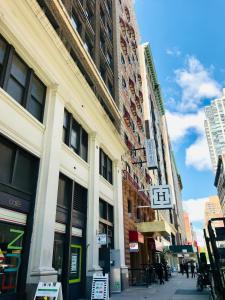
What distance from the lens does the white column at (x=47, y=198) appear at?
9242 millimetres

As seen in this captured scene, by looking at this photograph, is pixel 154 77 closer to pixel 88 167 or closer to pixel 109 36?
pixel 109 36

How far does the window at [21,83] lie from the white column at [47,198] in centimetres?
51

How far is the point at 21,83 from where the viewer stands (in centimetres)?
1063

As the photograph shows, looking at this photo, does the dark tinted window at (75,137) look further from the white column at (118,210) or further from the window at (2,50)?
the white column at (118,210)

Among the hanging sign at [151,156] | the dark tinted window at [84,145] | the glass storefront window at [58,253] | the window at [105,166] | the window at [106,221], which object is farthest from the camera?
the hanging sign at [151,156]

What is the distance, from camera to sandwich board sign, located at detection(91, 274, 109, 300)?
10914 millimetres

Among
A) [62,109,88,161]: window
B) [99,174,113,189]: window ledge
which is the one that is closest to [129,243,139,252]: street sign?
[99,174,113,189]: window ledge

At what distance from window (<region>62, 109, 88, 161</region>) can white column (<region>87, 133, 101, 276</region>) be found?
47cm

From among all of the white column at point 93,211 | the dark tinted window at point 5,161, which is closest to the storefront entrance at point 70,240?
the white column at point 93,211

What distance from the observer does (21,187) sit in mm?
9609

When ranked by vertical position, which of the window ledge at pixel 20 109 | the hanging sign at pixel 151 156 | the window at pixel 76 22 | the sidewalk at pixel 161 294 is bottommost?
the sidewalk at pixel 161 294

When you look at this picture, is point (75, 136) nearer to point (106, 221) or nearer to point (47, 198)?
Result: point (47, 198)

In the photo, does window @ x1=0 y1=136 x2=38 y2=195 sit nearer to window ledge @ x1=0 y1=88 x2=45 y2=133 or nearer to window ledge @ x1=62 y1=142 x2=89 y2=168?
window ledge @ x1=0 y1=88 x2=45 y2=133

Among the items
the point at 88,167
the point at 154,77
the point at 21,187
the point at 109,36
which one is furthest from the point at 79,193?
the point at 154,77
